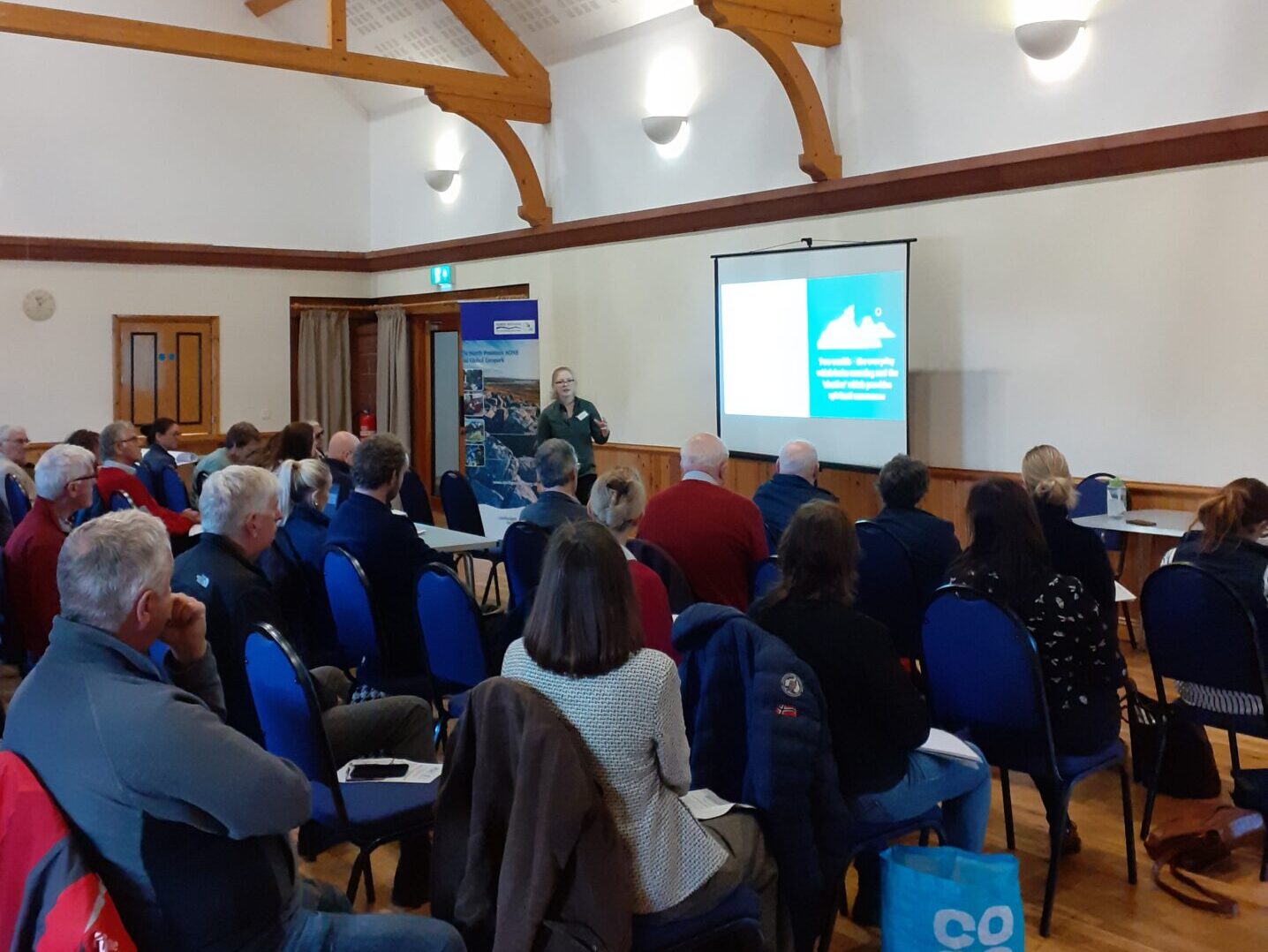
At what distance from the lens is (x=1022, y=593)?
312 cm

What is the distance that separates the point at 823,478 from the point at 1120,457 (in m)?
2.01

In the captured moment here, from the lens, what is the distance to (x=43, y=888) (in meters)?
1.71

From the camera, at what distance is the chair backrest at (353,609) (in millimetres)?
3736

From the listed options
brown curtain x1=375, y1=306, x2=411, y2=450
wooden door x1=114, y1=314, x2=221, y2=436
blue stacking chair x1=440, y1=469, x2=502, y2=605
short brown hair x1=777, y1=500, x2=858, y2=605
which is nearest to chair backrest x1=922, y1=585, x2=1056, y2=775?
short brown hair x1=777, y1=500, x2=858, y2=605

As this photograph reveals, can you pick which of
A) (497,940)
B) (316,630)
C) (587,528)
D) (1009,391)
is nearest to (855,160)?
(1009,391)

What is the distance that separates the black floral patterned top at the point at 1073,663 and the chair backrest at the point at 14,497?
17.6 ft

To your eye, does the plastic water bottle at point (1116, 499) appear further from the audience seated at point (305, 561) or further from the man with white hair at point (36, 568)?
the man with white hair at point (36, 568)

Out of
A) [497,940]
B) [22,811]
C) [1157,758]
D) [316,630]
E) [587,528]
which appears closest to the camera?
[22,811]

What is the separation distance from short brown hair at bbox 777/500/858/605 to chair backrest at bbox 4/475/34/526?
510cm

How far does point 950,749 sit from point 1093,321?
3.91 m

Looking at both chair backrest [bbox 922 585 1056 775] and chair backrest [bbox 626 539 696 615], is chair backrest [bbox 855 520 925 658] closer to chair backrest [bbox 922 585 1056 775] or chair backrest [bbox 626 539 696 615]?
chair backrest [bbox 626 539 696 615]

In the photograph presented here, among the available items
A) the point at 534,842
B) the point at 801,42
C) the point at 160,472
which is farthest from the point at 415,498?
the point at 534,842

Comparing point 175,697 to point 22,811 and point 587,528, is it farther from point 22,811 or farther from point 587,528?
point 587,528

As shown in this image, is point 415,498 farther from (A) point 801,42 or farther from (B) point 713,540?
(A) point 801,42
